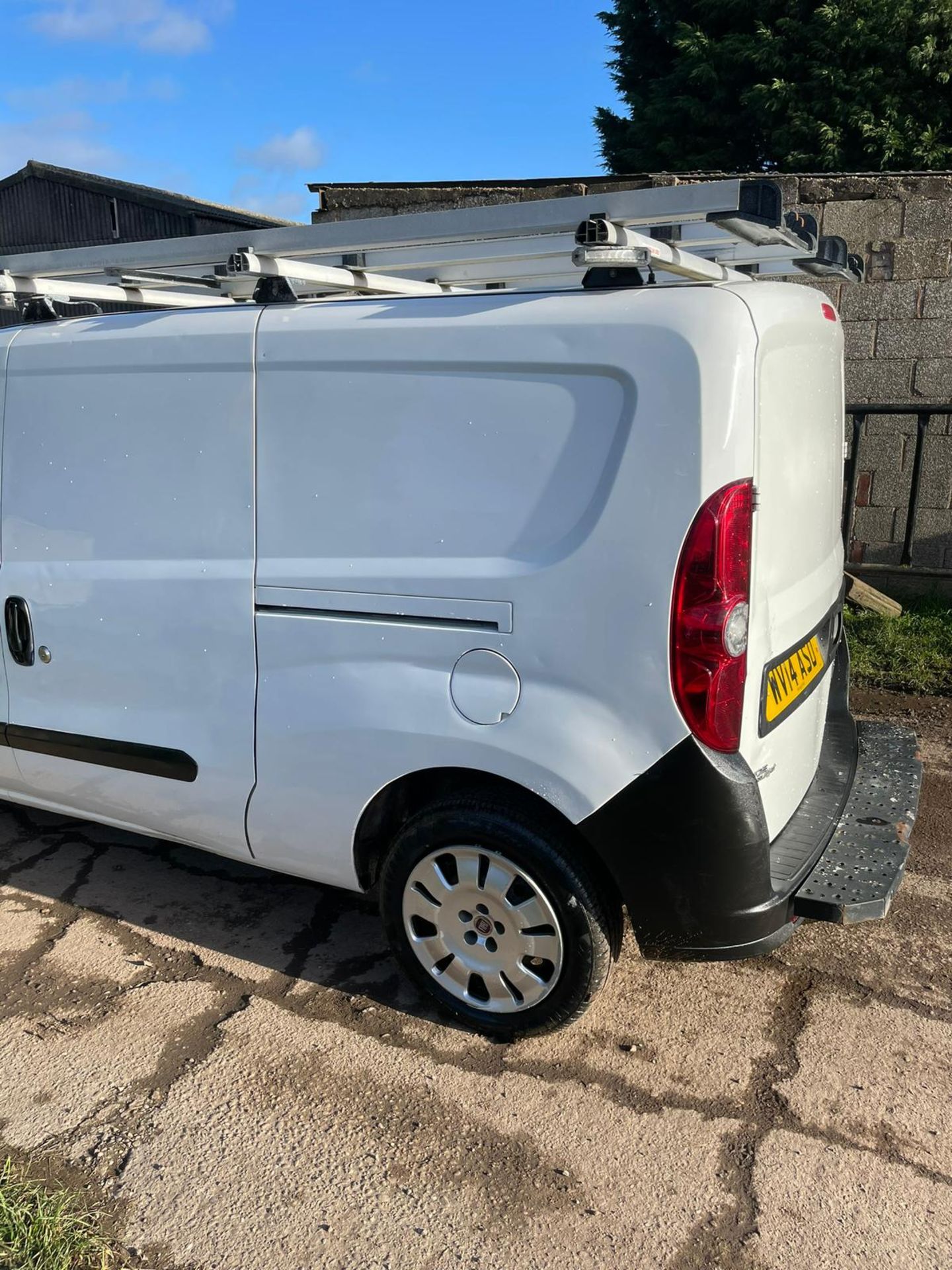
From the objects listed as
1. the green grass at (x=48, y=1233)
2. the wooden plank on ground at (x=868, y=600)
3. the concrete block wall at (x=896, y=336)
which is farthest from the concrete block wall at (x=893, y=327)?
the green grass at (x=48, y=1233)

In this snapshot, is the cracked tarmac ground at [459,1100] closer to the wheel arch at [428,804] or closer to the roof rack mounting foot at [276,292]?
the wheel arch at [428,804]

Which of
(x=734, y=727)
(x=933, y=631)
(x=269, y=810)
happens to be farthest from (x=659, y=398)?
(x=933, y=631)

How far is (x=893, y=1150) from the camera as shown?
233 centimetres

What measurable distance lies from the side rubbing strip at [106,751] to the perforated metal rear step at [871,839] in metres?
1.84

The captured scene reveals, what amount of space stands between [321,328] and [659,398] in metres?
0.99

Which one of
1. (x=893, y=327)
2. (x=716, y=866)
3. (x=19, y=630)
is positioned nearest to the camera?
(x=716, y=866)

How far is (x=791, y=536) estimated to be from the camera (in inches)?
102

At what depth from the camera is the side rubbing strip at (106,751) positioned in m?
3.12

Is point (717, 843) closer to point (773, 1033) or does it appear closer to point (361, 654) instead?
point (773, 1033)

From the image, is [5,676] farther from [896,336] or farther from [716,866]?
[896,336]

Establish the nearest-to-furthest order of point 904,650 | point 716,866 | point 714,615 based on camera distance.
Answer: point 714,615, point 716,866, point 904,650

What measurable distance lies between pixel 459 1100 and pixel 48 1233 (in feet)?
3.18

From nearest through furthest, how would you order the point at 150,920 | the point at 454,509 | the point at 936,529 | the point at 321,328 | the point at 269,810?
1. the point at 454,509
2. the point at 321,328
3. the point at 269,810
4. the point at 150,920
5. the point at 936,529

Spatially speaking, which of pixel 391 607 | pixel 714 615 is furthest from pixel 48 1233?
pixel 714 615
